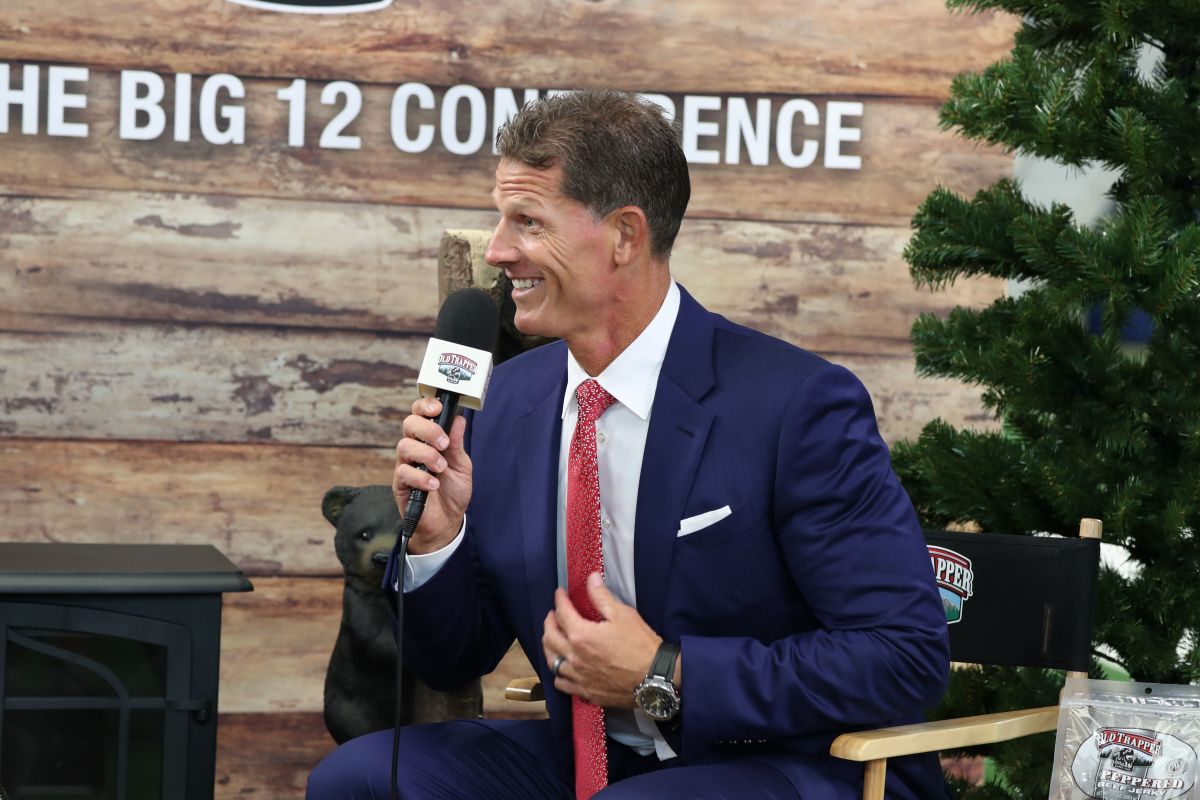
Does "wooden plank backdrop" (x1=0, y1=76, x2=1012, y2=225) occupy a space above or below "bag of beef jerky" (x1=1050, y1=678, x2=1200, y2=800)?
above

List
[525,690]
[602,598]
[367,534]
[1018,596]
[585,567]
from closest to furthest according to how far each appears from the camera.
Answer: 1. [602,598]
2. [585,567]
3. [525,690]
4. [1018,596]
5. [367,534]

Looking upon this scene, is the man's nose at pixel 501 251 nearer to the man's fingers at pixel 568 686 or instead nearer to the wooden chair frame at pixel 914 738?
the man's fingers at pixel 568 686

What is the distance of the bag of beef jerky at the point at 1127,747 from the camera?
1.88 meters

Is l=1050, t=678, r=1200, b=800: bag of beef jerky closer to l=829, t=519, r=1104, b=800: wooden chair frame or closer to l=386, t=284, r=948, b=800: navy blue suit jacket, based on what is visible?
l=829, t=519, r=1104, b=800: wooden chair frame

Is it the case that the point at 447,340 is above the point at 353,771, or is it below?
above

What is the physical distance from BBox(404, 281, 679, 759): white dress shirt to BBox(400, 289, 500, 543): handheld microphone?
23 centimetres

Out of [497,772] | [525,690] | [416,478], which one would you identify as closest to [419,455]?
[416,478]

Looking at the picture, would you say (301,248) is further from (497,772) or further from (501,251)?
(497,772)

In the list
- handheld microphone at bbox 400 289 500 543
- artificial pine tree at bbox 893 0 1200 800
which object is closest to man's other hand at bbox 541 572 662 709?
handheld microphone at bbox 400 289 500 543

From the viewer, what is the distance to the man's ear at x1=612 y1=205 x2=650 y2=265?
1.72 metres

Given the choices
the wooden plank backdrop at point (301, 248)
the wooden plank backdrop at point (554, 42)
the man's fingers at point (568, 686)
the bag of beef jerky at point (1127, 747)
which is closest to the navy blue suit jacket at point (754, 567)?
the man's fingers at point (568, 686)

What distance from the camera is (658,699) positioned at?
1.59 meters

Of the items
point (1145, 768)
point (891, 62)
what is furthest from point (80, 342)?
point (1145, 768)

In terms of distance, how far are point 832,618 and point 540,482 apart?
1.38 ft
